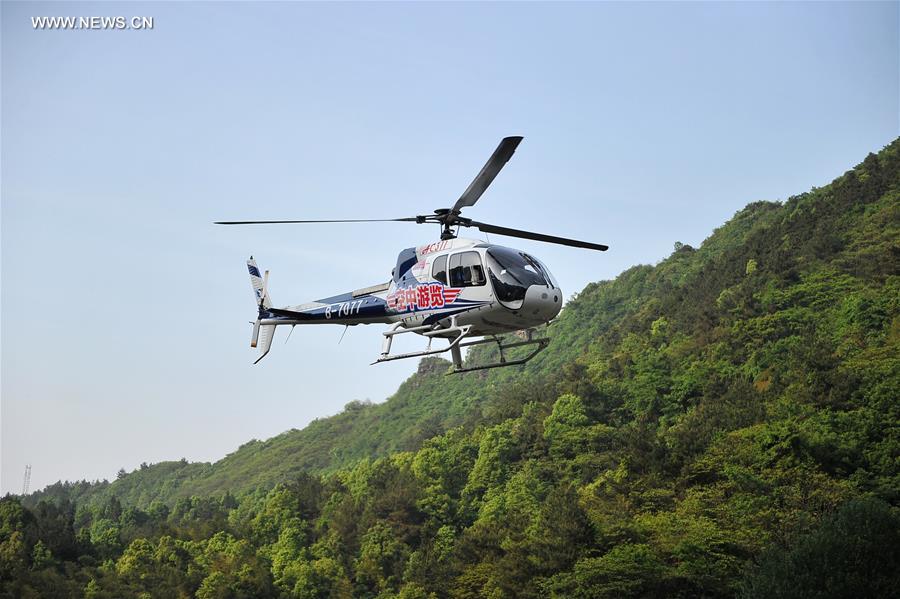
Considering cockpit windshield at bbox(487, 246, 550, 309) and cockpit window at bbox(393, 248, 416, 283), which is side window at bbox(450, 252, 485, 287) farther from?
cockpit window at bbox(393, 248, 416, 283)

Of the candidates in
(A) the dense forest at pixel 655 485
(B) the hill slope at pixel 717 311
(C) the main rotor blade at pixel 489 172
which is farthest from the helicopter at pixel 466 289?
(B) the hill slope at pixel 717 311

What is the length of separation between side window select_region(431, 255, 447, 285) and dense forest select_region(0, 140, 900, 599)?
21.2m

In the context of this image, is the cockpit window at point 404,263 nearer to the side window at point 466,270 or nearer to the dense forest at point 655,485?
the side window at point 466,270

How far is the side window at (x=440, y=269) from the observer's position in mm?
18328

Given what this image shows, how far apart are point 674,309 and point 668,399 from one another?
814 inches

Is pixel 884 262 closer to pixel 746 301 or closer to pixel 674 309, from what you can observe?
pixel 746 301

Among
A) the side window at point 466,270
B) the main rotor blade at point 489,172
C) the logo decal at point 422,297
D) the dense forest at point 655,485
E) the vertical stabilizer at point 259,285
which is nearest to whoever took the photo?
the main rotor blade at point 489,172

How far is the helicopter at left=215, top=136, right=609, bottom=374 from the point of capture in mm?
17375

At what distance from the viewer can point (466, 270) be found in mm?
17922

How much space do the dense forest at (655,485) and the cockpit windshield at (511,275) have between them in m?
21.1

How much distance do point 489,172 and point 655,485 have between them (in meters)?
33.3

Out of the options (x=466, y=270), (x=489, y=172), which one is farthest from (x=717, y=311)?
(x=489, y=172)

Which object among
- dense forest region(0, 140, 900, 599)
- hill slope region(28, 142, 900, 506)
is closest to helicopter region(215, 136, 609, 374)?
dense forest region(0, 140, 900, 599)

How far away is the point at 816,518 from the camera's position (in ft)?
127
